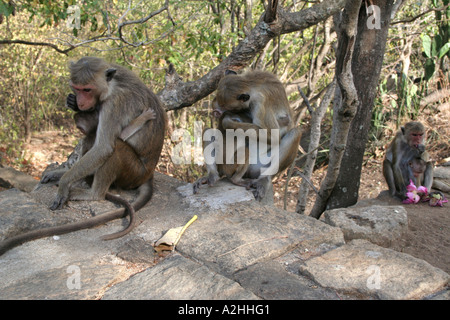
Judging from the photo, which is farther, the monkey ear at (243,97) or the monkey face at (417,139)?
the monkey face at (417,139)

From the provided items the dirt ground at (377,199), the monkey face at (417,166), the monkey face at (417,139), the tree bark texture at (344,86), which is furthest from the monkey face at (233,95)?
the monkey face at (417,166)

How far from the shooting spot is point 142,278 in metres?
2.45

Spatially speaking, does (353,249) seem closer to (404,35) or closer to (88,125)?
(88,125)

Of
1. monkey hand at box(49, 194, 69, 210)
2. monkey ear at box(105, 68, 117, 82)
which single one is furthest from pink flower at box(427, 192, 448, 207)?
monkey hand at box(49, 194, 69, 210)

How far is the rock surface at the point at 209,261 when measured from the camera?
89.6 inches

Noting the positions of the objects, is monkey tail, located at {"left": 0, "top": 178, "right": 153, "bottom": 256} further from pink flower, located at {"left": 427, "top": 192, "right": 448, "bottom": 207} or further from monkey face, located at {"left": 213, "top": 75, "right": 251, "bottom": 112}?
pink flower, located at {"left": 427, "top": 192, "right": 448, "bottom": 207}

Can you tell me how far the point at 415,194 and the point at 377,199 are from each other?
58 centimetres

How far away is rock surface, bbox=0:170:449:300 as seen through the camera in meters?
2.28

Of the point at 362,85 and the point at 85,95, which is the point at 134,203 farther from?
the point at 362,85

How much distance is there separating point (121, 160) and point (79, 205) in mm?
542

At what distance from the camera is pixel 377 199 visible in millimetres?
6621

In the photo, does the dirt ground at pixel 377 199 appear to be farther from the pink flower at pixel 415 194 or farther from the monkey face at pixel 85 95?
the monkey face at pixel 85 95

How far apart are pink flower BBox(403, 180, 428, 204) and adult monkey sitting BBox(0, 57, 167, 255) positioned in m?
4.19

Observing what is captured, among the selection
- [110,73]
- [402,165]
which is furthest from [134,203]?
[402,165]
